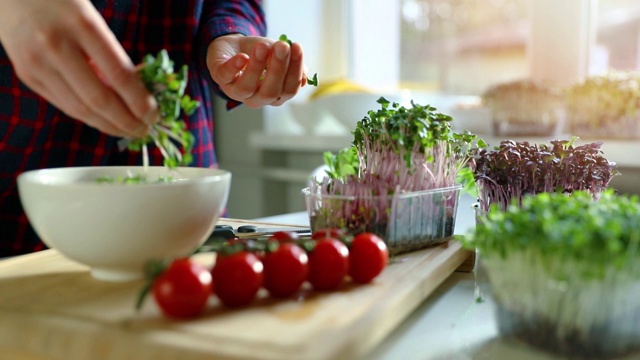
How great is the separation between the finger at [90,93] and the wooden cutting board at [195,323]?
0.21 meters

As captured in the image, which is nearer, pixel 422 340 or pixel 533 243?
pixel 533 243

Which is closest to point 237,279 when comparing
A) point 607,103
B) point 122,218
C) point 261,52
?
point 122,218

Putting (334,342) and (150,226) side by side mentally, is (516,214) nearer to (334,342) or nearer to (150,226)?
(334,342)

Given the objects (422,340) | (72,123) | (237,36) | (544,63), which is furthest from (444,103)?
(422,340)

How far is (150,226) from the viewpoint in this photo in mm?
813

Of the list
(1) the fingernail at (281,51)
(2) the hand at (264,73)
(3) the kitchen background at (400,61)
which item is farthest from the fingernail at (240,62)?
(3) the kitchen background at (400,61)

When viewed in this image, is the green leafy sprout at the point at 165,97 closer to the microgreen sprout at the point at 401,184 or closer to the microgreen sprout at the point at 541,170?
the microgreen sprout at the point at 401,184

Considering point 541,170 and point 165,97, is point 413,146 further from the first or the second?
point 165,97

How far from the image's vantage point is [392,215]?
99 centimetres

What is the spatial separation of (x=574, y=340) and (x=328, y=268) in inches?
11.1

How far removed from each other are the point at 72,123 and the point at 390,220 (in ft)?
2.74

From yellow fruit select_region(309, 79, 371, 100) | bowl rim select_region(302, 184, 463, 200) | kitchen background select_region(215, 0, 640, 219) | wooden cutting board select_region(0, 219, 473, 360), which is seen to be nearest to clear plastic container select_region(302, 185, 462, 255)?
bowl rim select_region(302, 184, 463, 200)

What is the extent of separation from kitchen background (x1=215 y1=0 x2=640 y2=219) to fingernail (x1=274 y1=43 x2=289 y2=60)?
4.04 feet

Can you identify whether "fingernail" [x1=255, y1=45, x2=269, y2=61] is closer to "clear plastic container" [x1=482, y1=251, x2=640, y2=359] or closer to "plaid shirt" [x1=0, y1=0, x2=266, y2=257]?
"plaid shirt" [x1=0, y1=0, x2=266, y2=257]
